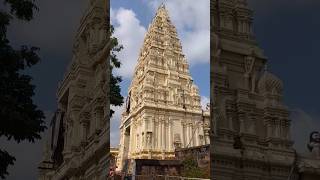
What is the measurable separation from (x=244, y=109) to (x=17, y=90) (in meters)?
2.69

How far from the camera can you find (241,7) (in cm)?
541

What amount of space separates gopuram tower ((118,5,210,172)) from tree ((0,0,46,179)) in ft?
5.19

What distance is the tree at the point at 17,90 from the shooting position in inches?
122

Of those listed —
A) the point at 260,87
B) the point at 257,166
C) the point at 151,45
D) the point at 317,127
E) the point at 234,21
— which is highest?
the point at 234,21

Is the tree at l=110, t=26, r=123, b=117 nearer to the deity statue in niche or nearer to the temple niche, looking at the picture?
the deity statue in niche

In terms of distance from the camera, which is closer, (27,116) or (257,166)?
(27,116)

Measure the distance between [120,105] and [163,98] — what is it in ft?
0.63

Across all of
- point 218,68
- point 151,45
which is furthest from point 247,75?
point 151,45

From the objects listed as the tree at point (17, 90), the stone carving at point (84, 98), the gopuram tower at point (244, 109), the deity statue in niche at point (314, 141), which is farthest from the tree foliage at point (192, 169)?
the gopuram tower at point (244, 109)

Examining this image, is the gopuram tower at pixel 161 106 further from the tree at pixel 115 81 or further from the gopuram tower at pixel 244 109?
the gopuram tower at pixel 244 109

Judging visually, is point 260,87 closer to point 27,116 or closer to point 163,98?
point 27,116

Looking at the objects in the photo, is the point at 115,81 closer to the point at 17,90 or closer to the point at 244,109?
the point at 17,90

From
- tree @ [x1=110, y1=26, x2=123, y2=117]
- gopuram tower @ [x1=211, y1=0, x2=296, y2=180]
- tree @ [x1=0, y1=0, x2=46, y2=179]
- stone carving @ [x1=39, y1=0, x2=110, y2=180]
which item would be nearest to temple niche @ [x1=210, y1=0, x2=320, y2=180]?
gopuram tower @ [x1=211, y1=0, x2=296, y2=180]

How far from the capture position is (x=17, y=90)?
3227 millimetres
